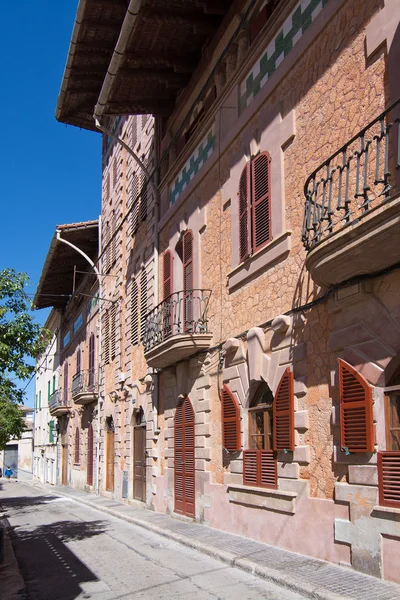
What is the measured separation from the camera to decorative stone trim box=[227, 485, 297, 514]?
9852mm

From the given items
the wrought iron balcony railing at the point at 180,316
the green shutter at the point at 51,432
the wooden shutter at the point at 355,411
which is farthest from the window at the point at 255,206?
the green shutter at the point at 51,432

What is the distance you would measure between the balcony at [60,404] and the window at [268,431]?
24.2m

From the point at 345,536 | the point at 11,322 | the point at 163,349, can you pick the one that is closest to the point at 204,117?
the point at 163,349

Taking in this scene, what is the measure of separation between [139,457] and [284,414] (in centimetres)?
1040

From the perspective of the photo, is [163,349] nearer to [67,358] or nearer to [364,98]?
[364,98]

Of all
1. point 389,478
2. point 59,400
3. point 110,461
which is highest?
point 59,400

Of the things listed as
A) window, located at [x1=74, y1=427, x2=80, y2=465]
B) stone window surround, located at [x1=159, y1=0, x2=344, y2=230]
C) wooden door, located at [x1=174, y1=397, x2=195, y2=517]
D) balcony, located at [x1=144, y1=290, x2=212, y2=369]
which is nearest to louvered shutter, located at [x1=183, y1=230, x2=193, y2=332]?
balcony, located at [x1=144, y1=290, x2=212, y2=369]

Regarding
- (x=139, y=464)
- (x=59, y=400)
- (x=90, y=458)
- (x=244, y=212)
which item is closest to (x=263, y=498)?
(x=244, y=212)

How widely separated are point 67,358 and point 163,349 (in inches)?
951

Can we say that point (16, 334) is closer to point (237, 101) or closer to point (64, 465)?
point (237, 101)

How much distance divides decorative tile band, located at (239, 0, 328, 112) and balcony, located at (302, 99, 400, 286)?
8.49 feet

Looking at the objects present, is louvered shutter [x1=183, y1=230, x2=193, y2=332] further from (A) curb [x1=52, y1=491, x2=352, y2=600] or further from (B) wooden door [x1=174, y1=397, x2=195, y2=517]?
(A) curb [x1=52, y1=491, x2=352, y2=600]

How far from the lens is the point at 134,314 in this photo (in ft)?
66.8

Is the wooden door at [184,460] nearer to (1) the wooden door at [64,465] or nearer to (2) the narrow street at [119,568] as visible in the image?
(2) the narrow street at [119,568]
